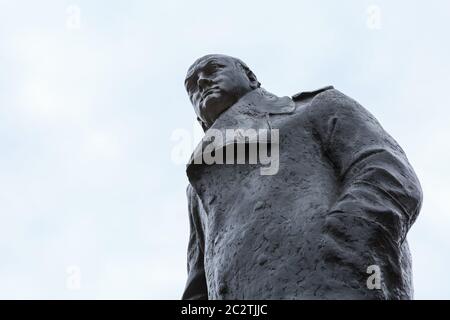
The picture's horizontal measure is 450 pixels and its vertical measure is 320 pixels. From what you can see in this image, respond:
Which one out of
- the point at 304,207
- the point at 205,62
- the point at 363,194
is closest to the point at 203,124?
the point at 205,62

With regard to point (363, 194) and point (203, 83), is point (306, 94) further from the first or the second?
point (363, 194)

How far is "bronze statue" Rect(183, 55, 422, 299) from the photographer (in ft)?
20.3

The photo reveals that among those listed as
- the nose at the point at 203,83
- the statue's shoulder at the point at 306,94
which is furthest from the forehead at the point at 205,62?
the statue's shoulder at the point at 306,94

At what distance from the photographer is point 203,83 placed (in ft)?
25.9

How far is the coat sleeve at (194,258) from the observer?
7.36 m

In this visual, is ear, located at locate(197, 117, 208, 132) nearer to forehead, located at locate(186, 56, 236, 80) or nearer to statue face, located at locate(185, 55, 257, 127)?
statue face, located at locate(185, 55, 257, 127)

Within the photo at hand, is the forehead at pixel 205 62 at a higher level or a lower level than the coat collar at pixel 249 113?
higher

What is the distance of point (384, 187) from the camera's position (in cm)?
645

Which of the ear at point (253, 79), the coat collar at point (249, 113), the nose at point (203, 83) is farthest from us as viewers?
the ear at point (253, 79)

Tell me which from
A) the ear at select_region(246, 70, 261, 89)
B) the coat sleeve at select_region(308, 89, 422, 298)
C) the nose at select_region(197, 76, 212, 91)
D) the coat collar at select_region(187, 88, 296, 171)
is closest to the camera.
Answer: the coat sleeve at select_region(308, 89, 422, 298)

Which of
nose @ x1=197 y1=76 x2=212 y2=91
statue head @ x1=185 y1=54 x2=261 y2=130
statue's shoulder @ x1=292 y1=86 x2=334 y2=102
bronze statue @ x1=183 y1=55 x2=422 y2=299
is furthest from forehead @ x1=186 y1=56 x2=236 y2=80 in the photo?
statue's shoulder @ x1=292 y1=86 x2=334 y2=102

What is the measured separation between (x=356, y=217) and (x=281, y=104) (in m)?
1.42

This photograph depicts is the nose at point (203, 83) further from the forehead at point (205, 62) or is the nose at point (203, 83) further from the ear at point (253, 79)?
the ear at point (253, 79)
